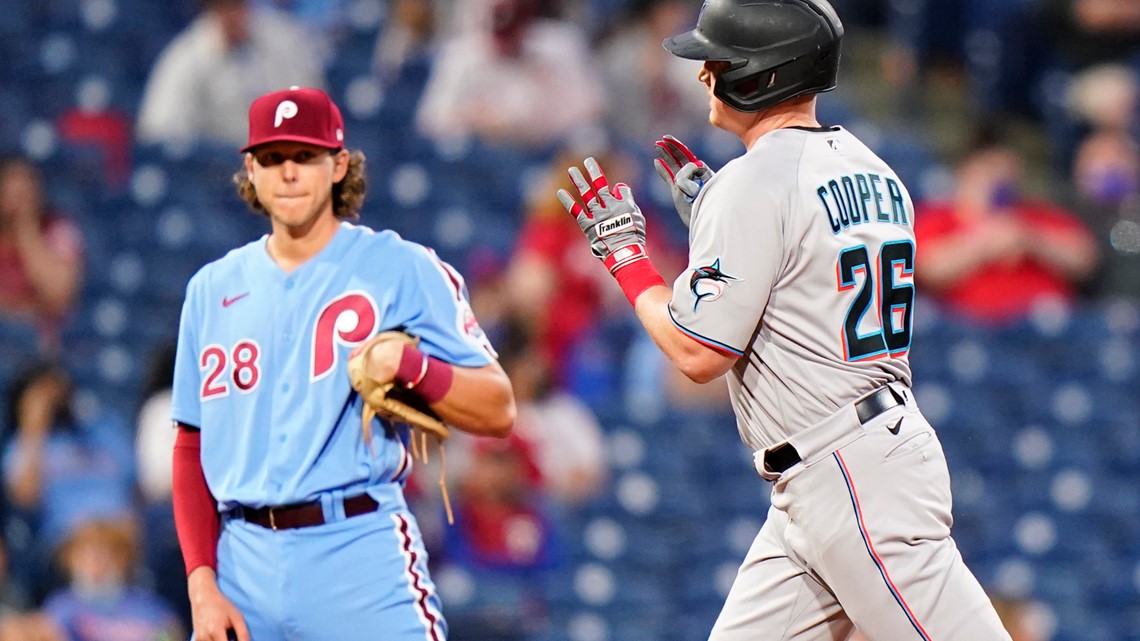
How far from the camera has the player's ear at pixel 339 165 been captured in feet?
11.4

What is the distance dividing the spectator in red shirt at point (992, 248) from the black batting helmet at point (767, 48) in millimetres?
4930

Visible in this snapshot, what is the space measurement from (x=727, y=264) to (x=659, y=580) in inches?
147

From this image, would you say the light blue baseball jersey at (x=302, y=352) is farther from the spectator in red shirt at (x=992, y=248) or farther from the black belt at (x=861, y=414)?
the spectator in red shirt at (x=992, y=248)

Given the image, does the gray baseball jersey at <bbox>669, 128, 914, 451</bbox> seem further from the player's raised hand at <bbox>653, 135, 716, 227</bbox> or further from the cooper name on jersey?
the player's raised hand at <bbox>653, 135, 716, 227</bbox>

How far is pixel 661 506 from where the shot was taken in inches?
266

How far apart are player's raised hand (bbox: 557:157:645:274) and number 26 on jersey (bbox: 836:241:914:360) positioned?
45cm

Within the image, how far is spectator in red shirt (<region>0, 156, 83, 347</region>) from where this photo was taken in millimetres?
6516

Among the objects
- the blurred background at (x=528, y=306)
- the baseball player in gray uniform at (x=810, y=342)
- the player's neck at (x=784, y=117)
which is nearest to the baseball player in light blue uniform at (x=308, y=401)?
the baseball player in gray uniform at (x=810, y=342)

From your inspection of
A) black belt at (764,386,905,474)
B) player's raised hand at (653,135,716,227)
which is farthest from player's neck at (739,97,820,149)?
black belt at (764,386,905,474)

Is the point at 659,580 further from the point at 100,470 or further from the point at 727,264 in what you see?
the point at 727,264

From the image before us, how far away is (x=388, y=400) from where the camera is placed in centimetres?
321

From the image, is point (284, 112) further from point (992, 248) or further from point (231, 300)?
point (992, 248)

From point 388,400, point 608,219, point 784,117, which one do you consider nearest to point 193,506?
point 388,400

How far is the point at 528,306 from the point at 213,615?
3693 millimetres
